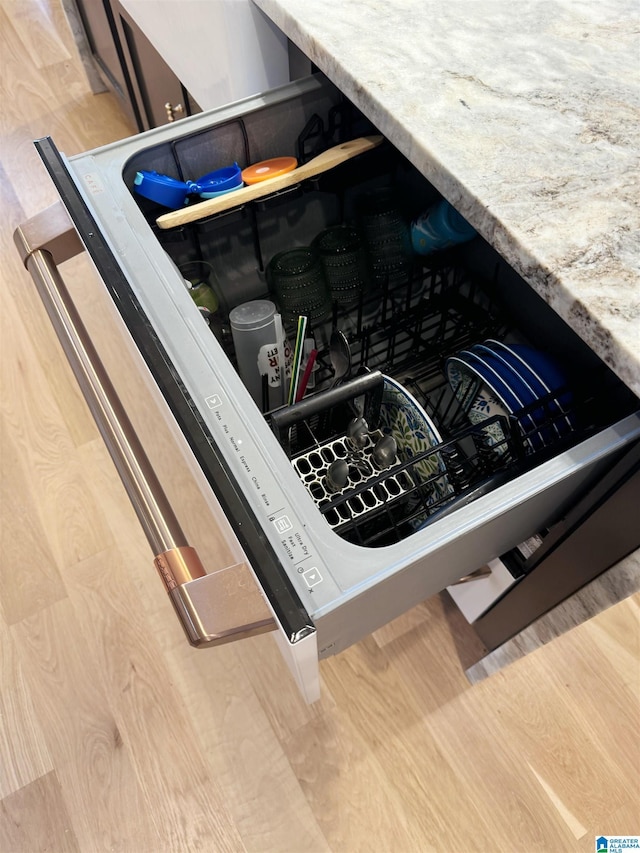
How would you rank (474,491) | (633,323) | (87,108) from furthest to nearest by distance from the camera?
1. (87,108)
2. (474,491)
3. (633,323)

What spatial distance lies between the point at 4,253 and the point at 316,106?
48.6 inches

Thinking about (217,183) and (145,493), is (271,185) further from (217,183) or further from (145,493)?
(145,493)

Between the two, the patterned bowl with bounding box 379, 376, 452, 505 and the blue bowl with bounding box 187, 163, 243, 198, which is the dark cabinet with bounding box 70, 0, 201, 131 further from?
the patterned bowl with bounding box 379, 376, 452, 505

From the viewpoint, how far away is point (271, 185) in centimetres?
73

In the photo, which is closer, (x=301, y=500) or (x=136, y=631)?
(x=301, y=500)

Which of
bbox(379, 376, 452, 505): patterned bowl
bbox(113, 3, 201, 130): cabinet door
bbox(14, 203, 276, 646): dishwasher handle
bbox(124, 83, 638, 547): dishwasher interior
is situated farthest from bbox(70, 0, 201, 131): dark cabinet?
bbox(379, 376, 452, 505): patterned bowl

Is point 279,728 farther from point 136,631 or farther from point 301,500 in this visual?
point 301,500

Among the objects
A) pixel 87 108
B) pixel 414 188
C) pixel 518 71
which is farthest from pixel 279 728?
pixel 87 108

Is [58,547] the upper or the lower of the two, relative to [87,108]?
lower

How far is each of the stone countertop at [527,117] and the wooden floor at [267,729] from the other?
0.82 meters

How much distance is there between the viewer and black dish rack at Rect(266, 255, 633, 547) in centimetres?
60

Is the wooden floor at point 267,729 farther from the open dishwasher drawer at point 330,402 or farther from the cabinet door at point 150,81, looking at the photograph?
the cabinet door at point 150,81

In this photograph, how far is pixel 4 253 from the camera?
168 cm

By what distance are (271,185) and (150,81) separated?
0.88 m
